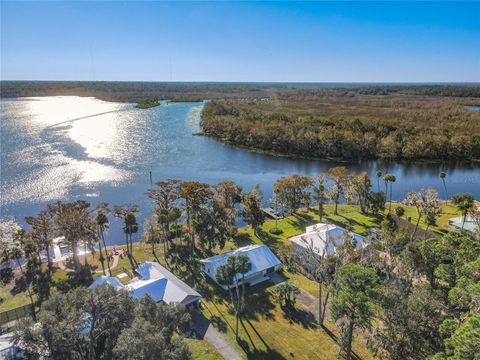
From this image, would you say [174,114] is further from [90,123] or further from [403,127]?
[403,127]

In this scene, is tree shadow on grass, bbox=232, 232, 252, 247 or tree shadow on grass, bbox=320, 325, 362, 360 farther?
tree shadow on grass, bbox=232, 232, 252, 247

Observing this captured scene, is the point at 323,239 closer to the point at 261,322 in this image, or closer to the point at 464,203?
the point at 261,322

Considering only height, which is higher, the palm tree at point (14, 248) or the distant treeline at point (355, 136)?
Result: the distant treeline at point (355, 136)

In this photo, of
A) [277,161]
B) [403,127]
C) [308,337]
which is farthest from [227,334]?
[403,127]

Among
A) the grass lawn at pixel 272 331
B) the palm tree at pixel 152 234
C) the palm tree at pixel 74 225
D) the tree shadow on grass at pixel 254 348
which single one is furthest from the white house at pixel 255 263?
the palm tree at pixel 74 225

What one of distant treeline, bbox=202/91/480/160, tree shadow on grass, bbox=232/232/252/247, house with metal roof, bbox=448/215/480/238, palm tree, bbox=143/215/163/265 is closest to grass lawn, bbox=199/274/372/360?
tree shadow on grass, bbox=232/232/252/247

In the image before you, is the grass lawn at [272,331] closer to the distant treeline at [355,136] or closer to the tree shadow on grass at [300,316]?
the tree shadow on grass at [300,316]

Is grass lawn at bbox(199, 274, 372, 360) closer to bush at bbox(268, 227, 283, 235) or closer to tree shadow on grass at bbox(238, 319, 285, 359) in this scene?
tree shadow on grass at bbox(238, 319, 285, 359)
